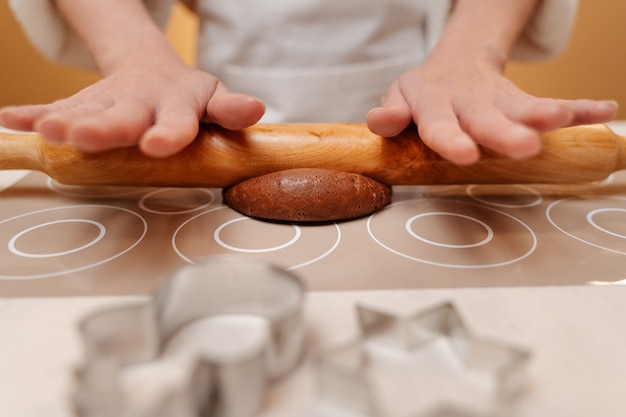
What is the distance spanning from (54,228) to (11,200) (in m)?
0.15

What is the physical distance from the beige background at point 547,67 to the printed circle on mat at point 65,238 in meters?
1.41

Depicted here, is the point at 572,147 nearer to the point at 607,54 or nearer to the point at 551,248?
the point at 551,248

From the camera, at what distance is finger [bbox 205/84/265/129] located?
0.56 metres

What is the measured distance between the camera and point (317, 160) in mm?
638

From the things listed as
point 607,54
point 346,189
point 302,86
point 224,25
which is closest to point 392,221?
point 346,189

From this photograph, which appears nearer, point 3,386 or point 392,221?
point 3,386

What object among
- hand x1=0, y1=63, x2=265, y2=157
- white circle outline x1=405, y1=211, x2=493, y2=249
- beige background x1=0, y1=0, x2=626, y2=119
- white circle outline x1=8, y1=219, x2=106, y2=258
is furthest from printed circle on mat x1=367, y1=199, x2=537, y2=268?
beige background x1=0, y1=0, x2=626, y2=119

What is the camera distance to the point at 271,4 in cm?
84

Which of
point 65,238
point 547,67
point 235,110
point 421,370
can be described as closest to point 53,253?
point 65,238

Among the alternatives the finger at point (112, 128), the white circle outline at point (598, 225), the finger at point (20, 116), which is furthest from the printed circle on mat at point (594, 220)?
the finger at point (20, 116)

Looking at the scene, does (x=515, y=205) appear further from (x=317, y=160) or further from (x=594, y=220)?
(x=317, y=160)

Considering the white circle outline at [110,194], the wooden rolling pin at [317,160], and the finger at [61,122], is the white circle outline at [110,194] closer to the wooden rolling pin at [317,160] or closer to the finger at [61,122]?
the wooden rolling pin at [317,160]

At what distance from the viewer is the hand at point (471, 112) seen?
47 centimetres

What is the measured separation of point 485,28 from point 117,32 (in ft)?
2.01
